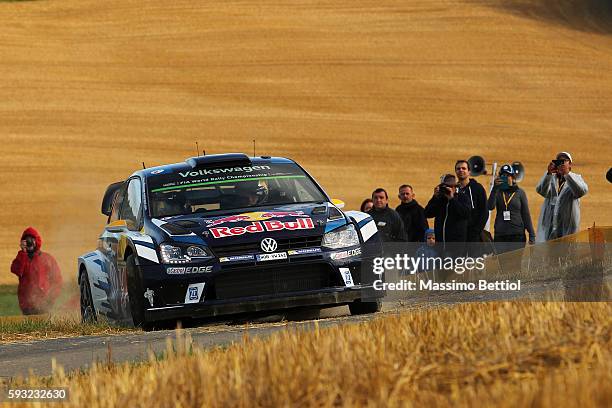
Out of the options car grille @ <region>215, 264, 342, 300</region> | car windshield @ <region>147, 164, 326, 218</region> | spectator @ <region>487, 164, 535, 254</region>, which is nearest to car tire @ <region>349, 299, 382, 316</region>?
car grille @ <region>215, 264, 342, 300</region>

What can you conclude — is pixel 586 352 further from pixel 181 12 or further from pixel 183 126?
pixel 181 12

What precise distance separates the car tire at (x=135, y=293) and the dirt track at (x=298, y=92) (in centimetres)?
1852

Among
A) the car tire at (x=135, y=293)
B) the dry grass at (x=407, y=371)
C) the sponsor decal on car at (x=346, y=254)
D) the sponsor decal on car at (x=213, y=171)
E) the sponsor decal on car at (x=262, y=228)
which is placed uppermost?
the sponsor decal on car at (x=213, y=171)

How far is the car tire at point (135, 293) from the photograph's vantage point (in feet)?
38.7

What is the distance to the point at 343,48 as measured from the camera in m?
57.1

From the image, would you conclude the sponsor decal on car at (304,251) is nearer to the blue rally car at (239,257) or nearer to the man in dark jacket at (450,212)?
the blue rally car at (239,257)

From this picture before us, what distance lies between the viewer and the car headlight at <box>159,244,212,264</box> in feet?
38.2

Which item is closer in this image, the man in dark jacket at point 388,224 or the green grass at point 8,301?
the man in dark jacket at point 388,224

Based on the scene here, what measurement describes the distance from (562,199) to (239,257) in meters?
4.82

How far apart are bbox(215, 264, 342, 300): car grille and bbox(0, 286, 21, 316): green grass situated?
953 cm

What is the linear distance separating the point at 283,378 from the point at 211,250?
607 centimetres

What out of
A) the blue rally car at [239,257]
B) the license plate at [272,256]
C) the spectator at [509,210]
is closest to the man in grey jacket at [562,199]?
the spectator at [509,210]

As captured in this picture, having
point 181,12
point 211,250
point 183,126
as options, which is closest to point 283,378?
point 211,250

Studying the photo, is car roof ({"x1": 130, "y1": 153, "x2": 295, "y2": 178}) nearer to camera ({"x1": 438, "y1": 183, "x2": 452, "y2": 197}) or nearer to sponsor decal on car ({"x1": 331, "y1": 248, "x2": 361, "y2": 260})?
sponsor decal on car ({"x1": 331, "y1": 248, "x2": 361, "y2": 260})
